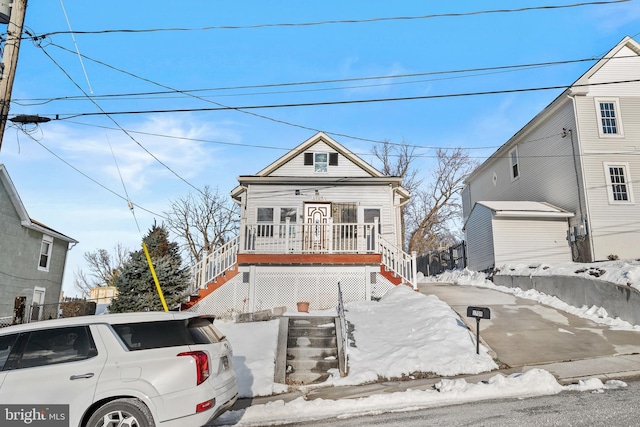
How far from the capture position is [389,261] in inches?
571

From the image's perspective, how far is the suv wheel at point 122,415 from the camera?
427 centimetres

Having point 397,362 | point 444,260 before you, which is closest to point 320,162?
point 397,362

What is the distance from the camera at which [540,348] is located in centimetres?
913

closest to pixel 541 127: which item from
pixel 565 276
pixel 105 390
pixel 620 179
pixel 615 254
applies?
pixel 620 179

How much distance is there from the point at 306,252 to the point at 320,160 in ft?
18.8

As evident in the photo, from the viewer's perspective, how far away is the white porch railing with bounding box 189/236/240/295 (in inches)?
550

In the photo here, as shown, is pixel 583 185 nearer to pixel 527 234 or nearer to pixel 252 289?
pixel 527 234

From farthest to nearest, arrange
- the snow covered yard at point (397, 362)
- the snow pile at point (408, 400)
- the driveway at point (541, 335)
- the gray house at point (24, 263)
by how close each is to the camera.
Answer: the gray house at point (24, 263), the driveway at point (541, 335), the snow covered yard at point (397, 362), the snow pile at point (408, 400)

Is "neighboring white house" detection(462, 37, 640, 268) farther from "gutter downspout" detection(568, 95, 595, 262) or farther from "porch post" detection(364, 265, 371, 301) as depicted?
"porch post" detection(364, 265, 371, 301)

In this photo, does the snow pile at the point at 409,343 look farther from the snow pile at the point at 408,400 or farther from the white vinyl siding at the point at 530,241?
the white vinyl siding at the point at 530,241

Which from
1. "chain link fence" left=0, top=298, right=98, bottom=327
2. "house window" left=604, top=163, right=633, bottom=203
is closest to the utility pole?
"chain link fence" left=0, top=298, right=98, bottom=327

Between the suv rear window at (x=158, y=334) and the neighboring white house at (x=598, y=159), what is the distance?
17535 mm

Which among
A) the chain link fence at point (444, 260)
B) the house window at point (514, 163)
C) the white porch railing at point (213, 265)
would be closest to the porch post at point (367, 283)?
the white porch railing at point (213, 265)

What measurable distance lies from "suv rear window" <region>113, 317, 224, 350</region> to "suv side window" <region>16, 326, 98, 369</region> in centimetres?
34
